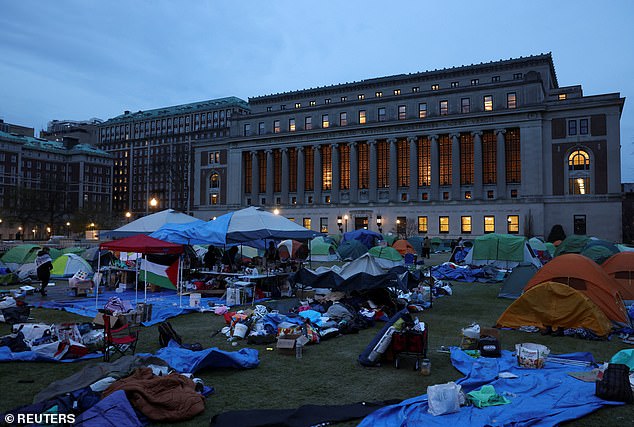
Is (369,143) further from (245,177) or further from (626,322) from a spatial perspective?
(626,322)

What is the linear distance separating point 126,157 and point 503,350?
143655mm

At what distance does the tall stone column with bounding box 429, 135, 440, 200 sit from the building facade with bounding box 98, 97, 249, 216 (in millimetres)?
68521

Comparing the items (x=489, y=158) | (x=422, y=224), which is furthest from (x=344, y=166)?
(x=489, y=158)

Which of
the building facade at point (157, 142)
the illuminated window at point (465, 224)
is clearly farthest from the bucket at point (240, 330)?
the building facade at point (157, 142)

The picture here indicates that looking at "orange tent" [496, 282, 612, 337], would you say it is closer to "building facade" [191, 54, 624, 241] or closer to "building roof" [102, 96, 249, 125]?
"building facade" [191, 54, 624, 241]

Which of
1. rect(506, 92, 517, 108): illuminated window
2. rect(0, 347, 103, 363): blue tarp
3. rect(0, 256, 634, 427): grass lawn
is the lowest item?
rect(0, 256, 634, 427): grass lawn

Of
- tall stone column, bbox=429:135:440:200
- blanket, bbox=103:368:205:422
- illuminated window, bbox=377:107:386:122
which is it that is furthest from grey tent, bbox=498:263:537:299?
illuminated window, bbox=377:107:386:122

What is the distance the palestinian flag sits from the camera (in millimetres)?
20219

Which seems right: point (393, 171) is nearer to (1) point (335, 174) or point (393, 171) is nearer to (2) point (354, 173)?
(2) point (354, 173)

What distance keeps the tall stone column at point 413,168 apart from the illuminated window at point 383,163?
13.0 ft

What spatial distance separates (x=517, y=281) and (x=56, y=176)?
402ft

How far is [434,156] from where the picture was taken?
68.9m

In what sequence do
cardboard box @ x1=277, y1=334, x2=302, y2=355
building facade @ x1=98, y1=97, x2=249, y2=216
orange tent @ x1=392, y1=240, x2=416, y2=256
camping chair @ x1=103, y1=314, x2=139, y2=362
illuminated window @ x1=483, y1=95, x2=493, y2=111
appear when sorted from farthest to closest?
building facade @ x1=98, y1=97, x2=249, y2=216 → illuminated window @ x1=483, y1=95, x2=493, y2=111 → orange tent @ x1=392, y1=240, x2=416, y2=256 → cardboard box @ x1=277, y1=334, x2=302, y2=355 → camping chair @ x1=103, y1=314, x2=139, y2=362

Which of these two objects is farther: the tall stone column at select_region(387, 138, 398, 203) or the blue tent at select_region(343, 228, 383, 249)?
the tall stone column at select_region(387, 138, 398, 203)
